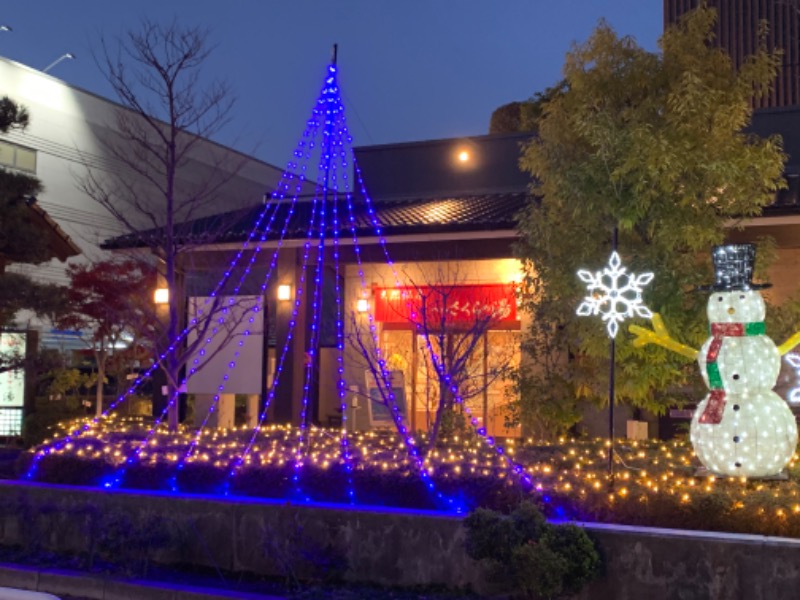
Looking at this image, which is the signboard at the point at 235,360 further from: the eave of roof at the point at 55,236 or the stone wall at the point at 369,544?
the stone wall at the point at 369,544

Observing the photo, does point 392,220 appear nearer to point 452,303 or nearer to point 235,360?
point 452,303

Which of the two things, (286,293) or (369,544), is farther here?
Result: (286,293)

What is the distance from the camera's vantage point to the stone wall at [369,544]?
6172mm

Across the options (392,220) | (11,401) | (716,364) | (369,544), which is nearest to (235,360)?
(392,220)

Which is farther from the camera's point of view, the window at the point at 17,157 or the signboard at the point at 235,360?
the window at the point at 17,157

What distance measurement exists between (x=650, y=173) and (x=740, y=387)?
126 inches

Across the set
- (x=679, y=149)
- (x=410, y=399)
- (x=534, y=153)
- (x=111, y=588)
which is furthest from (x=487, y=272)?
(x=111, y=588)

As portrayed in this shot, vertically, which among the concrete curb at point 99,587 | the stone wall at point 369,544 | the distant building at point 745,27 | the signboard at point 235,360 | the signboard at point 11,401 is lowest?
the concrete curb at point 99,587

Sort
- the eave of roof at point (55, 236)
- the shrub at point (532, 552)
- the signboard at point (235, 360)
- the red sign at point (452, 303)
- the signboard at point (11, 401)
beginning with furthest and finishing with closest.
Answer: the signboard at point (11, 401) → the signboard at point (235, 360) → the red sign at point (452, 303) → the eave of roof at point (55, 236) → the shrub at point (532, 552)

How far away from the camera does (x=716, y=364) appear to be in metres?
8.69

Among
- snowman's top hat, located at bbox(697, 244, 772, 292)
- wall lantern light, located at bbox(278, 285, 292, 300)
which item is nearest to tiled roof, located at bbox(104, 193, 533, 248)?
wall lantern light, located at bbox(278, 285, 292, 300)

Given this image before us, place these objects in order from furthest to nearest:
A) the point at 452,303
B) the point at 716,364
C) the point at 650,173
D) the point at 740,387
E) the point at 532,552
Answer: the point at 452,303 < the point at 650,173 < the point at 716,364 < the point at 740,387 < the point at 532,552

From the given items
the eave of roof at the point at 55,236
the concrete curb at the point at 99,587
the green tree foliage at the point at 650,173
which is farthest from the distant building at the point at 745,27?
the concrete curb at the point at 99,587

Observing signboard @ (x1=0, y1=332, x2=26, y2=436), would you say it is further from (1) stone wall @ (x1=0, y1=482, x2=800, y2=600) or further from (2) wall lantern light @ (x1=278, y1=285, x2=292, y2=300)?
(1) stone wall @ (x1=0, y1=482, x2=800, y2=600)
